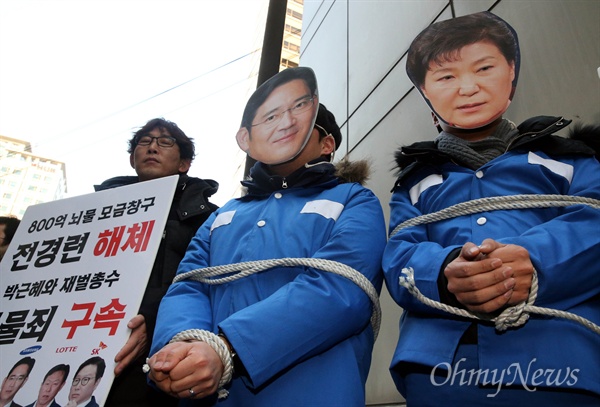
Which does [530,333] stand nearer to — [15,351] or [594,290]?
[594,290]

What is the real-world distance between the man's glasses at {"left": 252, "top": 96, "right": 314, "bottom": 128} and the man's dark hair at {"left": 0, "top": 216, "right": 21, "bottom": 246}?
165 cm

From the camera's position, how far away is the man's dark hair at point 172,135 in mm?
2279

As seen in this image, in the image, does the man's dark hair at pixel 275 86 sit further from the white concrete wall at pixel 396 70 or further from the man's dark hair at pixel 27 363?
the man's dark hair at pixel 27 363

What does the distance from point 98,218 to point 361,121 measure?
2314 millimetres

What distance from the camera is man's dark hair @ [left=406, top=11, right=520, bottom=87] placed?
4.44 feet

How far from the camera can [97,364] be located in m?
1.36

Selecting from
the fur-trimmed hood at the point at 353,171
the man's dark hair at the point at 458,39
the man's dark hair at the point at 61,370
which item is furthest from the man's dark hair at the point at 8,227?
the man's dark hair at the point at 458,39

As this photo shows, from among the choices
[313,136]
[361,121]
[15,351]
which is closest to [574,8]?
[313,136]

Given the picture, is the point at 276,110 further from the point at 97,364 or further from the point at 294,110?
the point at 97,364

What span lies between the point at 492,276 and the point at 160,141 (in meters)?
1.80

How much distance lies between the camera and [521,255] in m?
0.92

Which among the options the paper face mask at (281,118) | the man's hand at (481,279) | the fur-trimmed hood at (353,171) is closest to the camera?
the man's hand at (481,279)

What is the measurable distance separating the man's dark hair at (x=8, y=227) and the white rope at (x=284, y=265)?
152 centimetres

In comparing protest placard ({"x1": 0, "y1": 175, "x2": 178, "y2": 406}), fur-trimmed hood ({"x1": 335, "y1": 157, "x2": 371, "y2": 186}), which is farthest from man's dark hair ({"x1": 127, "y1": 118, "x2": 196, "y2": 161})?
fur-trimmed hood ({"x1": 335, "y1": 157, "x2": 371, "y2": 186})
